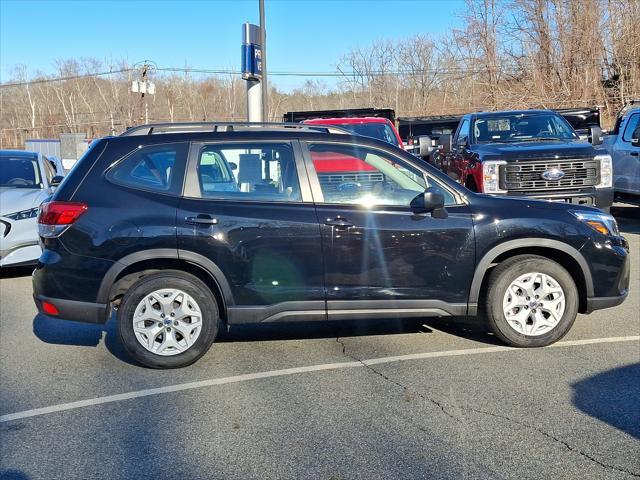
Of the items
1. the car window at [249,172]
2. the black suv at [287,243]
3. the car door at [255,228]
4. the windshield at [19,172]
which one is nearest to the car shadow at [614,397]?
the black suv at [287,243]

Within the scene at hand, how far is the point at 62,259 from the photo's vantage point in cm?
480

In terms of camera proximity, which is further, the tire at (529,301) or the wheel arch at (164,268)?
the tire at (529,301)

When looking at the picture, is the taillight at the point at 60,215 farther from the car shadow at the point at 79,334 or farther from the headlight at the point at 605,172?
the headlight at the point at 605,172

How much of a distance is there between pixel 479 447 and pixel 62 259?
131 inches

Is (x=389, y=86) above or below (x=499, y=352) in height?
above

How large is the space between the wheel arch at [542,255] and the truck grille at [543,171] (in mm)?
3805

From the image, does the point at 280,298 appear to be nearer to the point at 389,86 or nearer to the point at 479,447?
the point at 479,447

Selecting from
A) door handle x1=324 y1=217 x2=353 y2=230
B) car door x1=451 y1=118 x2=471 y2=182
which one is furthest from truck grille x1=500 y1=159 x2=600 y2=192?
door handle x1=324 y1=217 x2=353 y2=230

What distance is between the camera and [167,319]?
4.86 metres

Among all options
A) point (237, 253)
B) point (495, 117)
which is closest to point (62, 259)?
point (237, 253)

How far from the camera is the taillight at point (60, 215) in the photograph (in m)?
4.78

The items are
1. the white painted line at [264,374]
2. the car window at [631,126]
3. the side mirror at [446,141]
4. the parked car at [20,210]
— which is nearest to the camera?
the white painted line at [264,374]

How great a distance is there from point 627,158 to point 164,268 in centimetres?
983

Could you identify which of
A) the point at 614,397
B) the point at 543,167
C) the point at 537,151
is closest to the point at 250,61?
the point at 537,151
